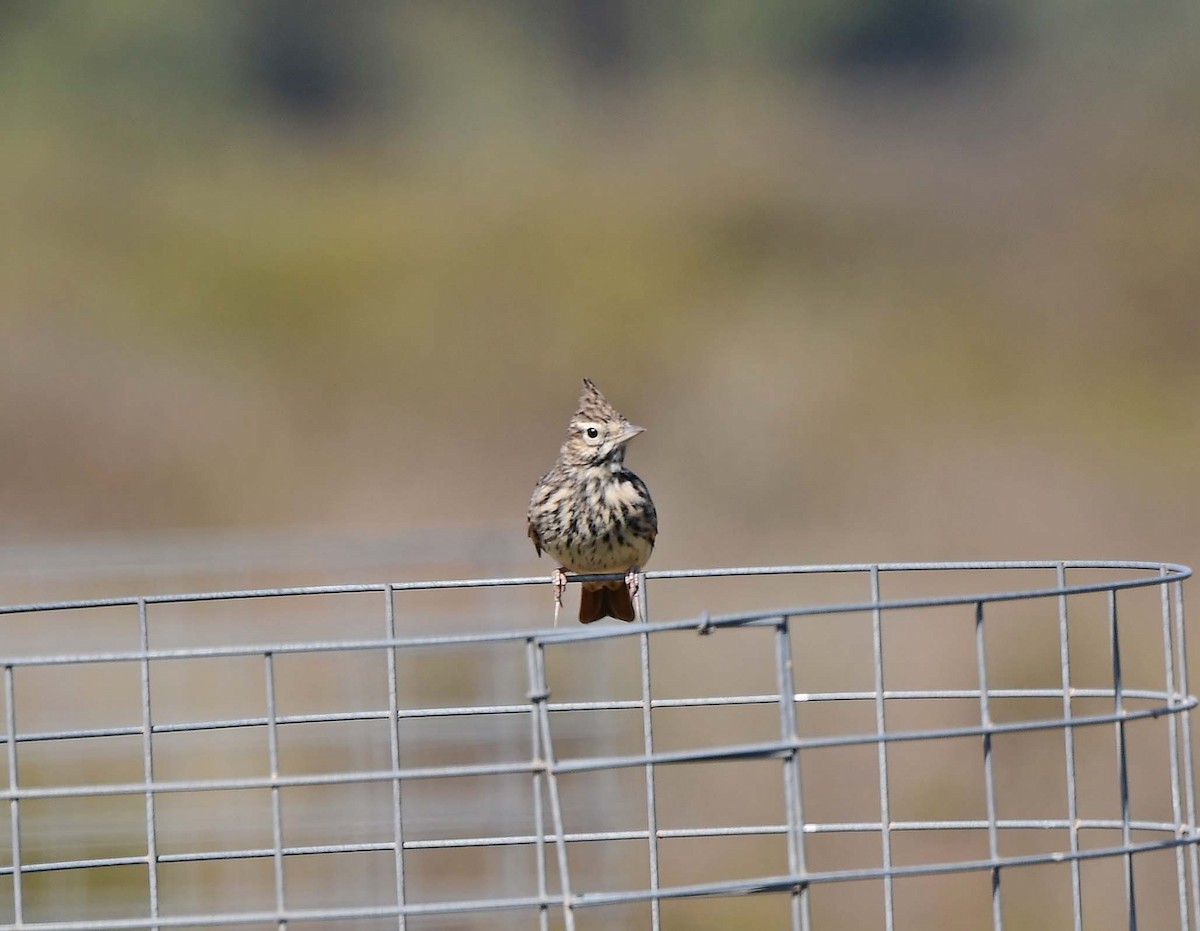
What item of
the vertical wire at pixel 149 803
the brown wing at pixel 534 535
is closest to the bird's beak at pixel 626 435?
the brown wing at pixel 534 535

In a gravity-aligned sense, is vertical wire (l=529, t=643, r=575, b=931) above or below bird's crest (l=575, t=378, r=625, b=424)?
below

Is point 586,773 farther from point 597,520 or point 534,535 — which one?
point 597,520

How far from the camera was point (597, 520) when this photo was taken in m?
2.88

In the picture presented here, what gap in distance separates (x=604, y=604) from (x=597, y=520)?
5.5 inches

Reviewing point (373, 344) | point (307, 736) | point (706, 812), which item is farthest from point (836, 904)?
point (373, 344)

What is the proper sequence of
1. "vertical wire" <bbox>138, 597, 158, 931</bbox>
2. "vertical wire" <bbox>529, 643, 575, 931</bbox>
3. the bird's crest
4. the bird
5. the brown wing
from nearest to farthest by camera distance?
1. "vertical wire" <bbox>529, 643, 575, 931</bbox>
2. "vertical wire" <bbox>138, 597, 158, 931</bbox>
3. the bird
4. the brown wing
5. the bird's crest

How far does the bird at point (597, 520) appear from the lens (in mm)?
2869

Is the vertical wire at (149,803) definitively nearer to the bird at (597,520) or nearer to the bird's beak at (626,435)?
the bird at (597,520)

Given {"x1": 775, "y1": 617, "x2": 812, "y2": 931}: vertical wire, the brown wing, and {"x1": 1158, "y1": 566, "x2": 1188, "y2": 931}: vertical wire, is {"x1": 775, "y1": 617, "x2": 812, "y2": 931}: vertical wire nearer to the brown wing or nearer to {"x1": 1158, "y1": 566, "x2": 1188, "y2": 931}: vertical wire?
{"x1": 1158, "y1": 566, "x2": 1188, "y2": 931}: vertical wire

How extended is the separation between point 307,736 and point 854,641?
6.17 feet

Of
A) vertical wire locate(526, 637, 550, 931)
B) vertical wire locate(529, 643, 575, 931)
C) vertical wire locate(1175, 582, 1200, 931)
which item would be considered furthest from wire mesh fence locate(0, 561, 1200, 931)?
vertical wire locate(529, 643, 575, 931)

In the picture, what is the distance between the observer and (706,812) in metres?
4.83

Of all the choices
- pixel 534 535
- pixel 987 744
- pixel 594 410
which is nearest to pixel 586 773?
pixel 534 535

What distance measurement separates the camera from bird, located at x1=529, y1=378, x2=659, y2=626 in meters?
2.87
